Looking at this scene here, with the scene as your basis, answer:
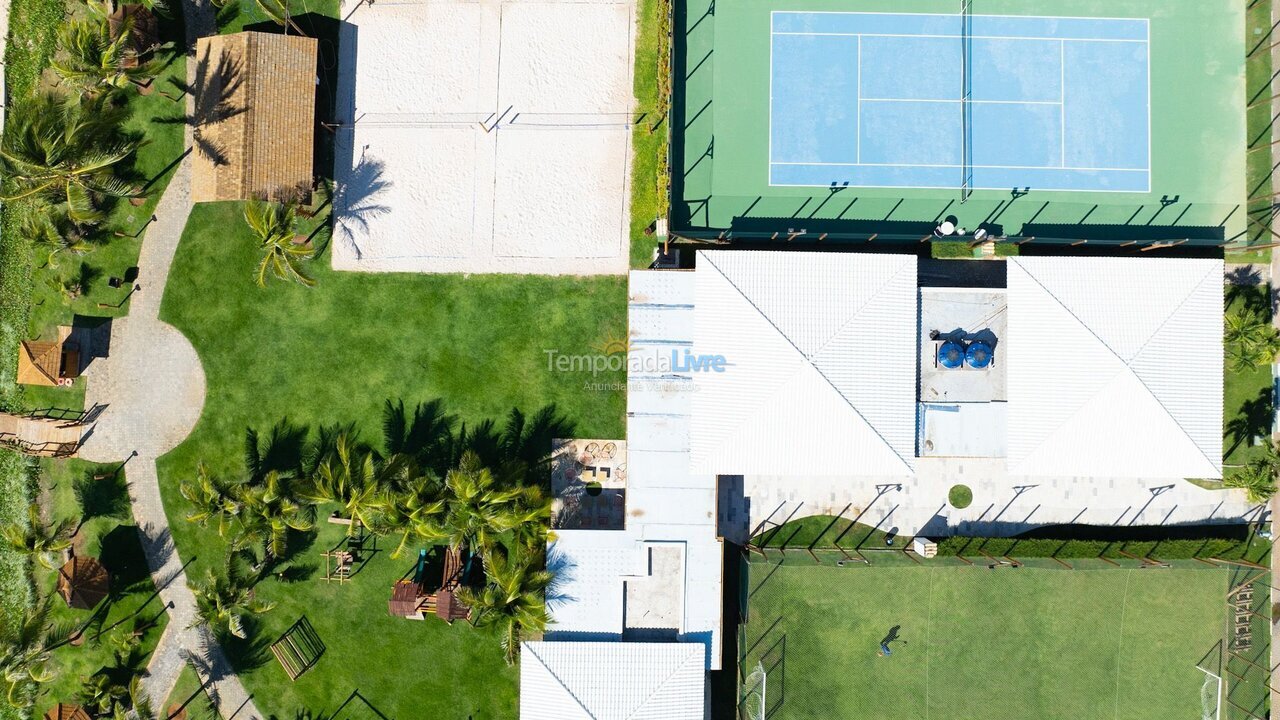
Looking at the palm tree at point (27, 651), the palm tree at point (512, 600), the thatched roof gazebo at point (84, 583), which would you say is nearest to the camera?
the palm tree at point (512, 600)

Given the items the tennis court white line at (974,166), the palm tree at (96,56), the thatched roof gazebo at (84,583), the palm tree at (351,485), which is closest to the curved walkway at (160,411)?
the thatched roof gazebo at (84,583)

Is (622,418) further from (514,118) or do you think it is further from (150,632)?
(150,632)

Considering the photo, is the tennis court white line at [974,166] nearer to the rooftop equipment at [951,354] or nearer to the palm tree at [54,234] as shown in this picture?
the rooftop equipment at [951,354]

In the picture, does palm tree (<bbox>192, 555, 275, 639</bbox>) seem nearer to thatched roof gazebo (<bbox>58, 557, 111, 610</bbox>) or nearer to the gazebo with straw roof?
thatched roof gazebo (<bbox>58, 557, 111, 610</bbox>)

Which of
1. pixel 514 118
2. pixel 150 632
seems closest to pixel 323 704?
pixel 150 632

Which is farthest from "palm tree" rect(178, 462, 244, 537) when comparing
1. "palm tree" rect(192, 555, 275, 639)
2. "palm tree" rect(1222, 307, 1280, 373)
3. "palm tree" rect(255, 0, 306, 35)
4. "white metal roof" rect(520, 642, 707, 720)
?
"palm tree" rect(1222, 307, 1280, 373)

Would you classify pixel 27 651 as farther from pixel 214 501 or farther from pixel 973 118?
pixel 973 118

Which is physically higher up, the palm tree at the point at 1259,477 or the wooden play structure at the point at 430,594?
the palm tree at the point at 1259,477
